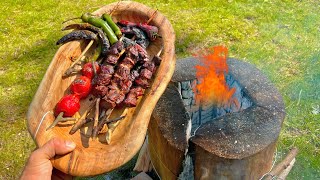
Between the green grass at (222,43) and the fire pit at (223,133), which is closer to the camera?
the fire pit at (223,133)

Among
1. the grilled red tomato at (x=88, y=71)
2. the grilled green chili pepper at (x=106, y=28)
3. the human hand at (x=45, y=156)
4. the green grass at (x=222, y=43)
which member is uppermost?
the grilled green chili pepper at (x=106, y=28)

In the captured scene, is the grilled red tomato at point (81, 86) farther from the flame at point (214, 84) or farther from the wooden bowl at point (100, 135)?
the flame at point (214, 84)

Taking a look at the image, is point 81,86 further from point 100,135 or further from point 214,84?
point 214,84

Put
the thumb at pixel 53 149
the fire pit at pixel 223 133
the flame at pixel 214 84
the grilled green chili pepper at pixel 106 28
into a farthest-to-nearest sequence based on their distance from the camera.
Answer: the flame at pixel 214 84 < the grilled green chili pepper at pixel 106 28 < the fire pit at pixel 223 133 < the thumb at pixel 53 149

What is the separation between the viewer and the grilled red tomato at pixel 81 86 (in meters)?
3.49

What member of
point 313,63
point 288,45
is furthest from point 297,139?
point 288,45

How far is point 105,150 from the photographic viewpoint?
302 centimetres

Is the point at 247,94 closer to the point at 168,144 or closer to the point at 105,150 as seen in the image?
the point at 168,144

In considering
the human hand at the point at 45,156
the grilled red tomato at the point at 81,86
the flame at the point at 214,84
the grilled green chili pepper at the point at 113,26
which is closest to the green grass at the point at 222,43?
the flame at the point at 214,84

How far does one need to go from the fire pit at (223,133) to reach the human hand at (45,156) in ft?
3.44

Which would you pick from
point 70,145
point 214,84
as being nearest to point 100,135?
point 70,145

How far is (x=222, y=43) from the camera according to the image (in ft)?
24.0

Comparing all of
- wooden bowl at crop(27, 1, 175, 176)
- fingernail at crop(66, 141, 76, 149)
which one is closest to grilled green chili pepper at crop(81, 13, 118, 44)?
wooden bowl at crop(27, 1, 175, 176)

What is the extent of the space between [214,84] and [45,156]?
2096 mm
